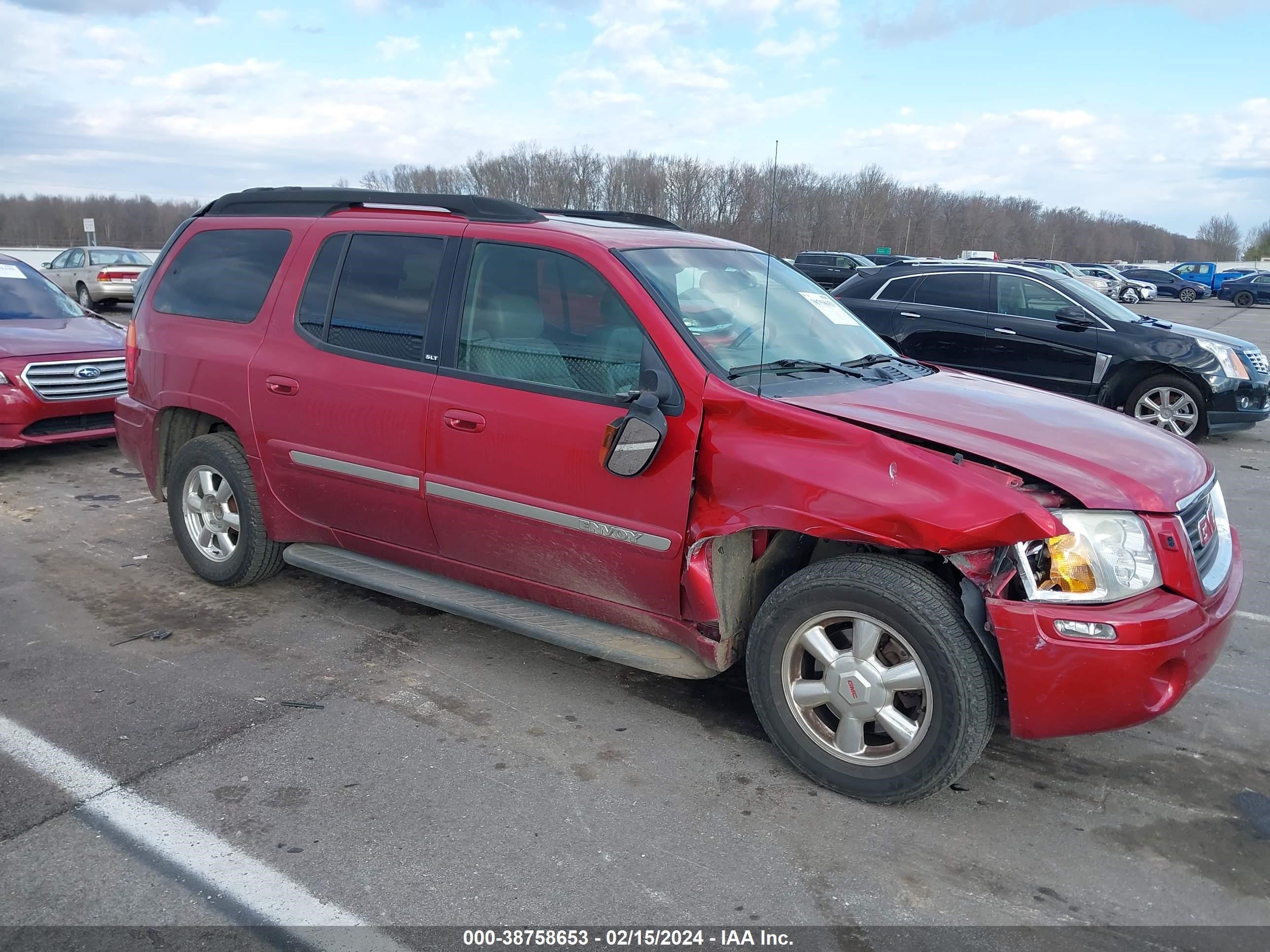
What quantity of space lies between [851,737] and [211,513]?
138 inches

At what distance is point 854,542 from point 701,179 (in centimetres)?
1743

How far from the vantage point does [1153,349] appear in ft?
30.7

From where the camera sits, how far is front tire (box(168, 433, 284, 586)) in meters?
4.75

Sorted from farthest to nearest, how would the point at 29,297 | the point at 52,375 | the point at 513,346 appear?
the point at 29,297
the point at 52,375
the point at 513,346

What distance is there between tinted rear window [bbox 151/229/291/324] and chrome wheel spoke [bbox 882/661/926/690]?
336 centimetres

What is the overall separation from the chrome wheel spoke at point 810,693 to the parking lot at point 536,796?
0.30m

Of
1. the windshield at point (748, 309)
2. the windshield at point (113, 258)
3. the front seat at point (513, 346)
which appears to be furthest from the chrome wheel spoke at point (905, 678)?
the windshield at point (113, 258)

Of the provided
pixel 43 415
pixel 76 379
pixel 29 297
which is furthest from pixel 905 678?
pixel 29 297

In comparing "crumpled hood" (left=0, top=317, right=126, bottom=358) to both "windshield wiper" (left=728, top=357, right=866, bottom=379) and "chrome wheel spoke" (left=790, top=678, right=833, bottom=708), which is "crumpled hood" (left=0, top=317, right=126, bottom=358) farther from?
"chrome wheel spoke" (left=790, top=678, right=833, bottom=708)

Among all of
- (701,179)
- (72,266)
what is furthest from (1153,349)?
(72,266)

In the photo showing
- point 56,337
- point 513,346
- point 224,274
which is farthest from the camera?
point 56,337

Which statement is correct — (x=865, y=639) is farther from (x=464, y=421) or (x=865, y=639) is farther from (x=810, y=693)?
(x=464, y=421)

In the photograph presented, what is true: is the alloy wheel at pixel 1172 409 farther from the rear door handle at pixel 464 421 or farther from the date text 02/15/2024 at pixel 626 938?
the date text 02/15/2024 at pixel 626 938

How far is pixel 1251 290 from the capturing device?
41.5m
